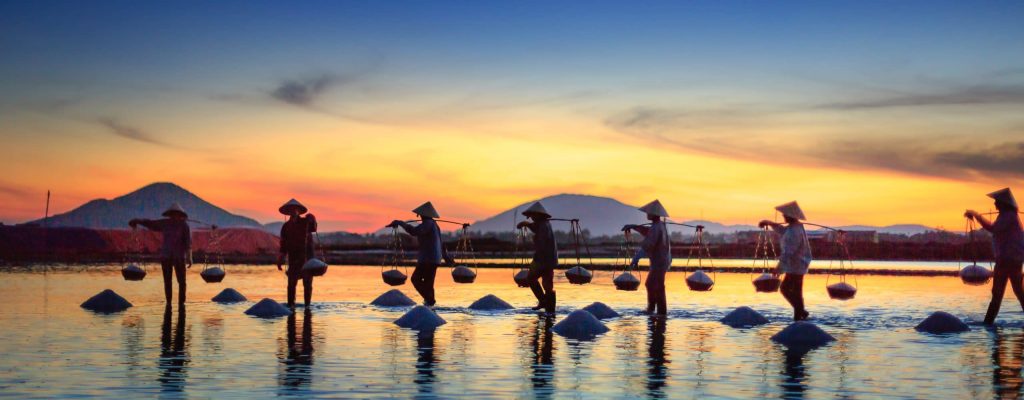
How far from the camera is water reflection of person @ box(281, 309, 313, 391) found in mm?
11375

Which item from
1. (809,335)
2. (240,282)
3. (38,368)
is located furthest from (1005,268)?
(240,282)

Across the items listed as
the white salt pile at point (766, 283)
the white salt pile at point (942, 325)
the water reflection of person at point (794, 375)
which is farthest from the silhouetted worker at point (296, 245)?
the white salt pile at point (942, 325)

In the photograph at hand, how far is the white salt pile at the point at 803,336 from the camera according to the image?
50.8 feet

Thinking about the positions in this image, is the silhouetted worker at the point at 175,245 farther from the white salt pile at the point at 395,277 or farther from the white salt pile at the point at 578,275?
the white salt pile at the point at 578,275

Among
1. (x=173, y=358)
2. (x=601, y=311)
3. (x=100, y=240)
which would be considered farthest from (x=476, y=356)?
(x=100, y=240)

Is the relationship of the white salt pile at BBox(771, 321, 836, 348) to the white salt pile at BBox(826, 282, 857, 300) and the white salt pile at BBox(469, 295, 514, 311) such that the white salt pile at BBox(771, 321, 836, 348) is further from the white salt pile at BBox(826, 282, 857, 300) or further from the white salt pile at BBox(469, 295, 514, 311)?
the white salt pile at BBox(469, 295, 514, 311)

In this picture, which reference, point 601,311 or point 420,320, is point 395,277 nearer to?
point 601,311

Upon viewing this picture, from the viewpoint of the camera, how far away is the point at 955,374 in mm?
12398

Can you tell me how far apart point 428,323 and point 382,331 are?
41.2 inches

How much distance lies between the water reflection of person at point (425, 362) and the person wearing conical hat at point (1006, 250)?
30.9 feet

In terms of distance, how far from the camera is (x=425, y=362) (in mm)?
13133

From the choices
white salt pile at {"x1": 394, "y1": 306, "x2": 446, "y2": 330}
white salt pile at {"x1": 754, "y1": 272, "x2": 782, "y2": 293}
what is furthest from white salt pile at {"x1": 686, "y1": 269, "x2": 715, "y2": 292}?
white salt pile at {"x1": 394, "y1": 306, "x2": 446, "y2": 330}

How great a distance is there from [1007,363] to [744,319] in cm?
581

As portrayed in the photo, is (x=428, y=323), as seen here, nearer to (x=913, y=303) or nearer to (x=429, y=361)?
(x=429, y=361)
